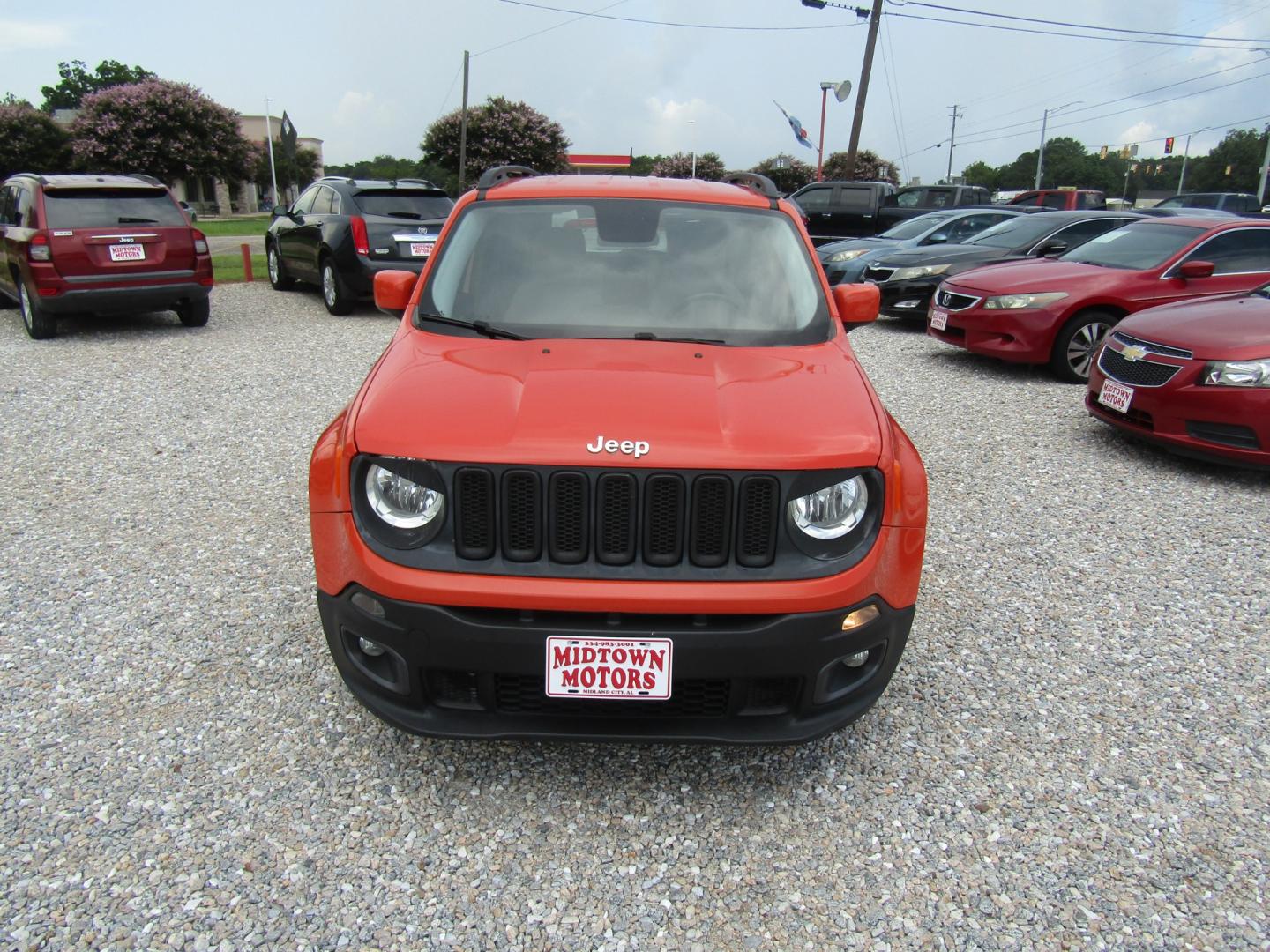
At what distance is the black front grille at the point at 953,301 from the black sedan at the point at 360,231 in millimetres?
5924

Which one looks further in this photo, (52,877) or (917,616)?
(917,616)

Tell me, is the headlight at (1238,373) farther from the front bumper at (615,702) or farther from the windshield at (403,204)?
the windshield at (403,204)

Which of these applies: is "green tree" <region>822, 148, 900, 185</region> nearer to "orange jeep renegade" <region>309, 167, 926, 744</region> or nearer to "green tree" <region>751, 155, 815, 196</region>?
"green tree" <region>751, 155, 815, 196</region>

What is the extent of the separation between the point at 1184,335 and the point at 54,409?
8.31 metres

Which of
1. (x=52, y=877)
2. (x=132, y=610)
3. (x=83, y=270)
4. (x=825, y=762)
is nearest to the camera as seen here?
(x=52, y=877)

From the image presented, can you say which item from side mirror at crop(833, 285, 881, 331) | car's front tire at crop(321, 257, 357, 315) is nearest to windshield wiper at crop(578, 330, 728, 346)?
side mirror at crop(833, 285, 881, 331)

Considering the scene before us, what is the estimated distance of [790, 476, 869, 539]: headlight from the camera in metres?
2.42

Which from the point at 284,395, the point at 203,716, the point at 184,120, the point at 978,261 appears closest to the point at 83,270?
the point at 284,395

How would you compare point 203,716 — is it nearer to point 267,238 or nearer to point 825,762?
point 825,762

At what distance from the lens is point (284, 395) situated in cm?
756

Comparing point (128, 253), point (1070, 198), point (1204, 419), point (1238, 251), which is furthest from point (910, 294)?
point (1070, 198)

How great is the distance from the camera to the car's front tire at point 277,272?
13477mm

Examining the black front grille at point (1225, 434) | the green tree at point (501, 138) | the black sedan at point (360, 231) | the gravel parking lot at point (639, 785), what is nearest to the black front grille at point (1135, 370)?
the black front grille at point (1225, 434)

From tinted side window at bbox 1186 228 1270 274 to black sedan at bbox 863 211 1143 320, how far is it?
2304 millimetres
